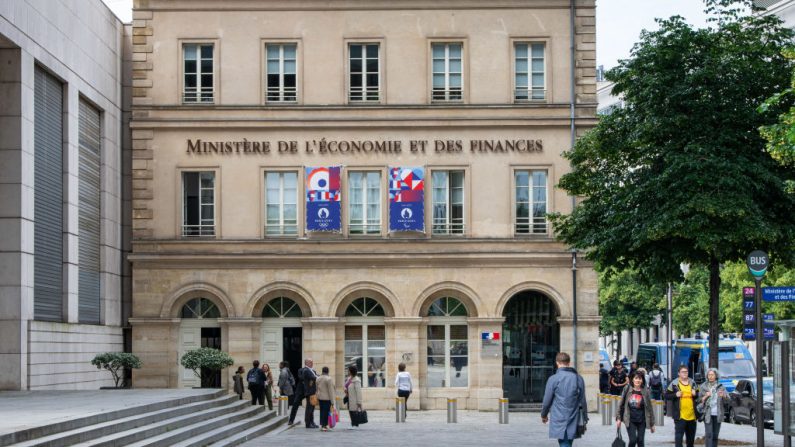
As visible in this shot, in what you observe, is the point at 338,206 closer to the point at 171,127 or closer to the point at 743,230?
the point at 171,127

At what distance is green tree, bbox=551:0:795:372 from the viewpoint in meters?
28.0

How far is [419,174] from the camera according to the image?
4316 cm

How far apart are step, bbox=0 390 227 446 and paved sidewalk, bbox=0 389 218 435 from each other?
0.12m

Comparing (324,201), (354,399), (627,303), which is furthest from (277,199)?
(627,303)

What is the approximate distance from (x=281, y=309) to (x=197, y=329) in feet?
8.64

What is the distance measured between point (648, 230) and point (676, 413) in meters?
4.18

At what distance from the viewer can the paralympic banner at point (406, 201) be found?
4306cm

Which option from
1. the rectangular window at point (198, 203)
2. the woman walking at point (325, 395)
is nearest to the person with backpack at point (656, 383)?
the woman walking at point (325, 395)

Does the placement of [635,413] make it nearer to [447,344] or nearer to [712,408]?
[712,408]

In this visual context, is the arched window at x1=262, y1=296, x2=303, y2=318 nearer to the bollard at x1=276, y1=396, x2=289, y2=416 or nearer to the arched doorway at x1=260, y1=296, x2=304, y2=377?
the arched doorway at x1=260, y1=296, x2=304, y2=377

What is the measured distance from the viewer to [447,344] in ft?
143

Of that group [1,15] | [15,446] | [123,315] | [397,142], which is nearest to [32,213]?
[1,15]

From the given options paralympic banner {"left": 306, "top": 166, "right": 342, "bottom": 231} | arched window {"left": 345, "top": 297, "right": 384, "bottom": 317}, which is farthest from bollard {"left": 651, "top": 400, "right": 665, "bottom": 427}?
paralympic banner {"left": 306, "top": 166, "right": 342, "bottom": 231}

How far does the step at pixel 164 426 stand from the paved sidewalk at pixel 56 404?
0.57m
